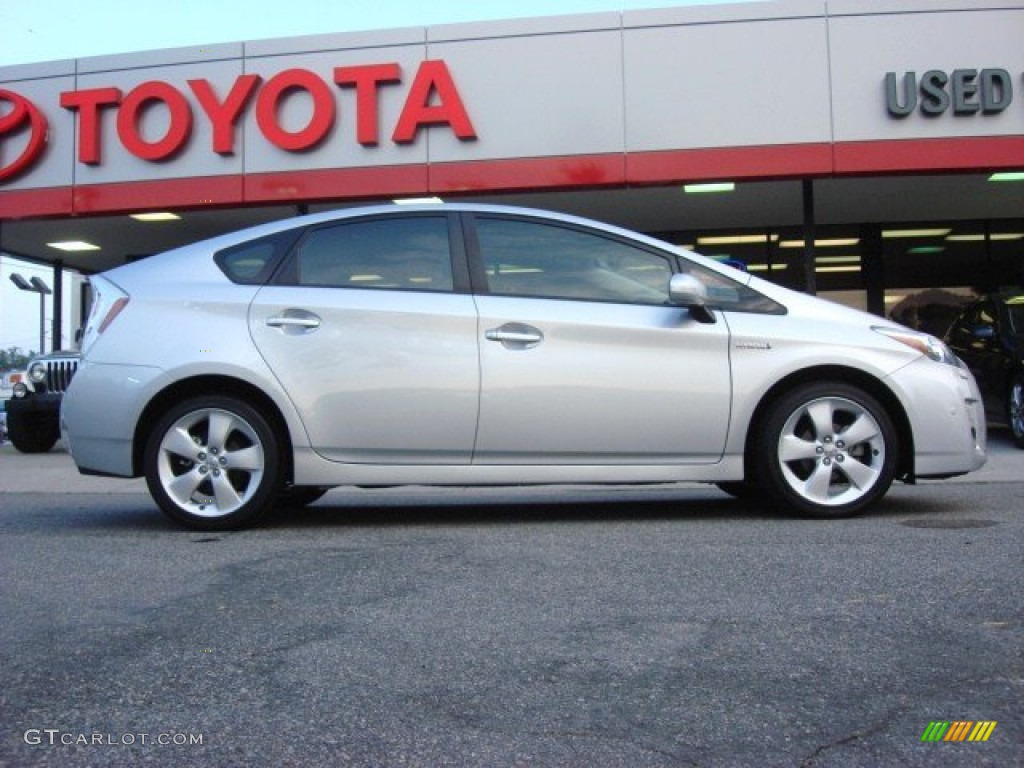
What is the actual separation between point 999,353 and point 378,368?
7.39 metres

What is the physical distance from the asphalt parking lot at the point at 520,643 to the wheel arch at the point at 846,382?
0.96ft

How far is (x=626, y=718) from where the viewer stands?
238cm

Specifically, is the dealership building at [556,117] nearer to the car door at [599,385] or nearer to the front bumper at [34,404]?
A: the front bumper at [34,404]

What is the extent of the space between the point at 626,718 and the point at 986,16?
11709mm

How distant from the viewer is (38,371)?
11070mm

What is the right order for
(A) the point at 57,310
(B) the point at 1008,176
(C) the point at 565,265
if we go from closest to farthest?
1. (C) the point at 565,265
2. (B) the point at 1008,176
3. (A) the point at 57,310

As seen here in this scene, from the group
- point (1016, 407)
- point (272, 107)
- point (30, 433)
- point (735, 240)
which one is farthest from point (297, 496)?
point (735, 240)

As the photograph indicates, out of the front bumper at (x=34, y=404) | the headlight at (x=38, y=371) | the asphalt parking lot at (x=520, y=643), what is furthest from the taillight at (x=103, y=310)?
the front bumper at (x=34, y=404)

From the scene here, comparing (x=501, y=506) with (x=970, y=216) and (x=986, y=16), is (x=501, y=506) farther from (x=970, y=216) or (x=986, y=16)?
(x=970, y=216)

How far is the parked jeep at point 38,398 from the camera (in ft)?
36.3

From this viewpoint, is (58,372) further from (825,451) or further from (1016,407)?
(1016,407)

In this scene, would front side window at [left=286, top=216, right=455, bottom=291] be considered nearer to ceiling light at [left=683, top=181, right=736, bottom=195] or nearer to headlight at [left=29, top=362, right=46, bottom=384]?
headlight at [left=29, top=362, right=46, bottom=384]

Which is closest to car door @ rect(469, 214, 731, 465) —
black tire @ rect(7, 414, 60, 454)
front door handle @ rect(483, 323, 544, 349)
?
front door handle @ rect(483, 323, 544, 349)

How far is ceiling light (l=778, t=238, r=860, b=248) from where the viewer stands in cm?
1574
